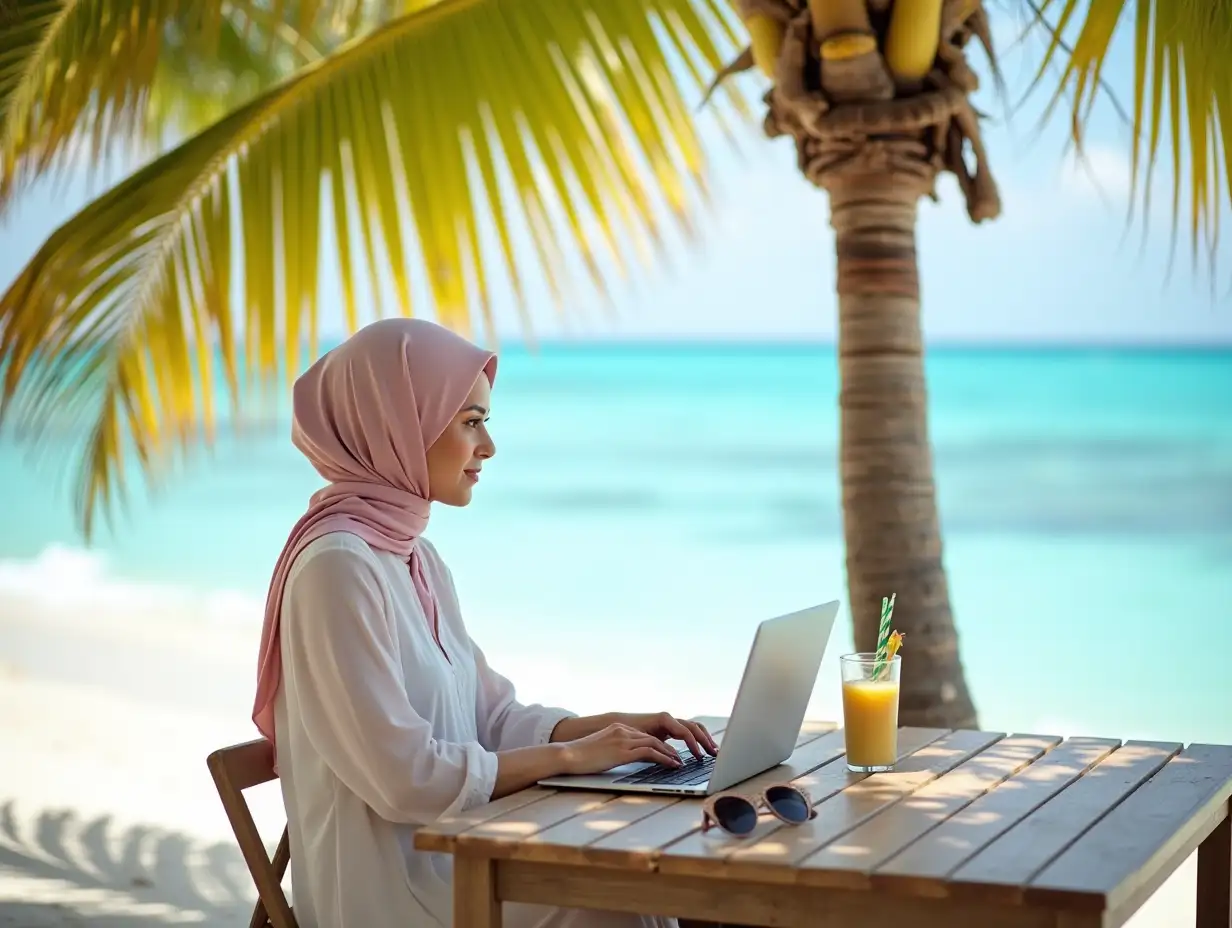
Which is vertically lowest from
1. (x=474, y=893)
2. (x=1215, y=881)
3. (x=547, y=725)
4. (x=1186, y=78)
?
(x=1215, y=881)

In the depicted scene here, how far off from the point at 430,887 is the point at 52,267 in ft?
6.48

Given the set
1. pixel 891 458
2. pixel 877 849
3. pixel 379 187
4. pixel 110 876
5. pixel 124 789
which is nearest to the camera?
pixel 877 849

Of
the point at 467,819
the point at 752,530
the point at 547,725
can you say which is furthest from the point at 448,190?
the point at 752,530

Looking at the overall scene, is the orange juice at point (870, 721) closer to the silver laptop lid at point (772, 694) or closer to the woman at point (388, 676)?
the silver laptop lid at point (772, 694)

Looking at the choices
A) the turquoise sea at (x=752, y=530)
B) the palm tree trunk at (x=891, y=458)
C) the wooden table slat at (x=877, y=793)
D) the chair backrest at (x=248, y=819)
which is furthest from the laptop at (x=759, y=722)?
the turquoise sea at (x=752, y=530)

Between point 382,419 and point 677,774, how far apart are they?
27.4 inches

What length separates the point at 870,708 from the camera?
2162 mm

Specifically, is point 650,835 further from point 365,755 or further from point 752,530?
point 752,530

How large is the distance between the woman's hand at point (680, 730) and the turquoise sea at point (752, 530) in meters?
1.06

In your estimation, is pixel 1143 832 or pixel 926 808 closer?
pixel 1143 832

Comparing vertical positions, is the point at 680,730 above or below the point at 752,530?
below

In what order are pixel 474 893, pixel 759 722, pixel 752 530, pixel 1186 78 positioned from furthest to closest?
pixel 752 530 < pixel 1186 78 < pixel 759 722 < pixel 474 893

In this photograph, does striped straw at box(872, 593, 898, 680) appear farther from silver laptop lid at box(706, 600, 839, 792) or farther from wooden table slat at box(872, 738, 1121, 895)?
wooden table slat at box(872, 738, 1121, 895)

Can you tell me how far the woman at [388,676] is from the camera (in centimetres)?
216
